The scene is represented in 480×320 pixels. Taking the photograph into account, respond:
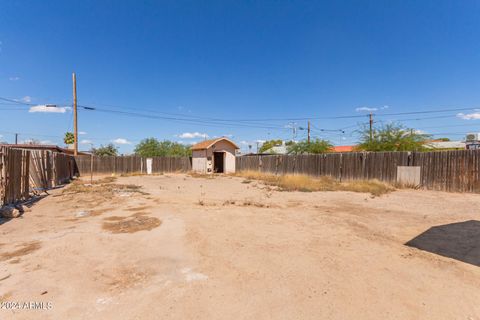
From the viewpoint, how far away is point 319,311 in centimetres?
247

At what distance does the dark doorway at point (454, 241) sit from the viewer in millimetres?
3958

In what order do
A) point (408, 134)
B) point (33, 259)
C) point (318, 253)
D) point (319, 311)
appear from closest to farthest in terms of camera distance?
point (319, 311), point (33, 259), point (318, 253), point (408, 134)

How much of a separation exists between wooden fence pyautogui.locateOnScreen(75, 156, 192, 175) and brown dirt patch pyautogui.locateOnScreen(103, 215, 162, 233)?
18943 millimetres

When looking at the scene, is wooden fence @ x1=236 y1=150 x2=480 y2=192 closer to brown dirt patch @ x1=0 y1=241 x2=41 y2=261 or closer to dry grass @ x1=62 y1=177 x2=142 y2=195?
dry grass @ x1=62 y1=177 x2=142 y2=195

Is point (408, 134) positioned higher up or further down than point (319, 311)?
higher up

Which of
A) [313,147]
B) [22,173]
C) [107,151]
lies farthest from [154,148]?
[22,173]

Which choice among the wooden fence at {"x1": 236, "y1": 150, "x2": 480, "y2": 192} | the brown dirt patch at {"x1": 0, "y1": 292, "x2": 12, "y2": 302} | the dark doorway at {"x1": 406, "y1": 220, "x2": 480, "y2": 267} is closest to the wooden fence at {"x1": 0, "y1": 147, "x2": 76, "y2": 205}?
the brown dirt patch at {"x1": 0, "y1": 292, "x2": 12, "y2": 302}

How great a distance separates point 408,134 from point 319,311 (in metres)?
18.1

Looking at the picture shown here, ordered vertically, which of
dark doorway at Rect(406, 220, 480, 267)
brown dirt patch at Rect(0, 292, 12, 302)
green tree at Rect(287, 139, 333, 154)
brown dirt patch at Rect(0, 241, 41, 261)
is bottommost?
dark doorway at Rect(406, 220, 480, 267)

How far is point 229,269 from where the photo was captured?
343cm

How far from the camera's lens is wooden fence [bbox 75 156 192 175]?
22.0 meters

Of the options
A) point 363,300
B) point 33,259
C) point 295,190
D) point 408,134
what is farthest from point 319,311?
point 408,134

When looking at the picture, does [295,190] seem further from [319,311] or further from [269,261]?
Result: [319,311]

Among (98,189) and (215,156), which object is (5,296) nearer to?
(98,189)
